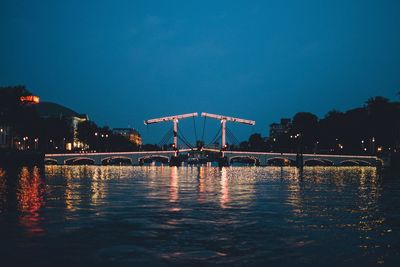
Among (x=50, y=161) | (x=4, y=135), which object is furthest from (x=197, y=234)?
(x=50, y=161)

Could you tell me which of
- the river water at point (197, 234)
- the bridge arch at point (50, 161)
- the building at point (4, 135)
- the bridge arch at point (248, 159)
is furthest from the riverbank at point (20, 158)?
the river water at point (197, 234)

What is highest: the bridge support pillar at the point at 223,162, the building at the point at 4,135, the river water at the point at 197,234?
the building at the point at 4,135

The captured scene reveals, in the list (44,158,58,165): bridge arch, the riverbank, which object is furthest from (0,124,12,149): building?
the riverbank

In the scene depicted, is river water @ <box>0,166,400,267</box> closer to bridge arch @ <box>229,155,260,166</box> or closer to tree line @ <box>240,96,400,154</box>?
tree line @ <box>240,96,400,154</box>

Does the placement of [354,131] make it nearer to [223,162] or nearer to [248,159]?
[223,162]

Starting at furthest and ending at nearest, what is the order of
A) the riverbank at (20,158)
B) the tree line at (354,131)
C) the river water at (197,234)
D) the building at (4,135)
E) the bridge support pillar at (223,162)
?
the bridge support pillar at (223,162) < the building at (4,135) < the tree line at (354,131) < the riverbank at (20,158) < the river water at (197,234)

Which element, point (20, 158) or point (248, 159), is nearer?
point (20, 158)

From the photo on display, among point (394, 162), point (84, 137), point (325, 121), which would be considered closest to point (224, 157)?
point (325, 121)

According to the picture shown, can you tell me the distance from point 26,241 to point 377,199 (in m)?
17.6

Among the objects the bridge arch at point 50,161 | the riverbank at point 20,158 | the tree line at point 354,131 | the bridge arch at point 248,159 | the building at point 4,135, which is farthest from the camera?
the bridge arch at point 248,159

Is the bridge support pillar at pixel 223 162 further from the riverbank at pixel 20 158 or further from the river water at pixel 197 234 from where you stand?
the river water at pixel 197 234

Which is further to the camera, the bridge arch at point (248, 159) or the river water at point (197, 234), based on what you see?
the bridge arch at point (248, 159)

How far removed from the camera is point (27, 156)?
81812 millimetres

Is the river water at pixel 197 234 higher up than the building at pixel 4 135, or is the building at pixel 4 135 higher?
the building at pixel 4 135
